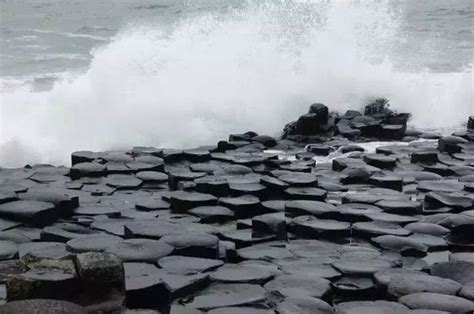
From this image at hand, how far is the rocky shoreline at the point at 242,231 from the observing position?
13.2ft

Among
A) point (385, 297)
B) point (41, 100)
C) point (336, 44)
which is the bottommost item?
point (385, 297)

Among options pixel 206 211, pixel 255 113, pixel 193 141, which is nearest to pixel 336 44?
pixel 255 113

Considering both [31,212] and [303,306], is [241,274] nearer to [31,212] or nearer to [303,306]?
[303,306]

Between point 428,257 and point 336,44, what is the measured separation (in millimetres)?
9622

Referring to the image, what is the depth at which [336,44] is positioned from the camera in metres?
14.4

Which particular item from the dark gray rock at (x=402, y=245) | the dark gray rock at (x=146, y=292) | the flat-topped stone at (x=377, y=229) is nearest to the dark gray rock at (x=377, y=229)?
the flat-topped stone at (x=377, y=229)

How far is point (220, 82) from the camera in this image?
12.4 m

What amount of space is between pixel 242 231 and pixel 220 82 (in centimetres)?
699

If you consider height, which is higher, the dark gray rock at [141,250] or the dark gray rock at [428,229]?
the dark gray rock at [141,250]

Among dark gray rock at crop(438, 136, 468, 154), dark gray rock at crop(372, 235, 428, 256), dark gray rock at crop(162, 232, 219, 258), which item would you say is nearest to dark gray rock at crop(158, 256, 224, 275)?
dark gray rock at crop(162, 232, 219, 258)

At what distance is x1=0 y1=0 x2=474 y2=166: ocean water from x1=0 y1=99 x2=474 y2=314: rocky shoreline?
6.02ft

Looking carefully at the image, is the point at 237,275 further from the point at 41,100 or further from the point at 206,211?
the point at 41,100

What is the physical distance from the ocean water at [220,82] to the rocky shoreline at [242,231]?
1.84 metres

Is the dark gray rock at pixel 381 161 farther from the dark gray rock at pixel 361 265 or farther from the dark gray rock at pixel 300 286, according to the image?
the dark gray rock at pixel 300 286
